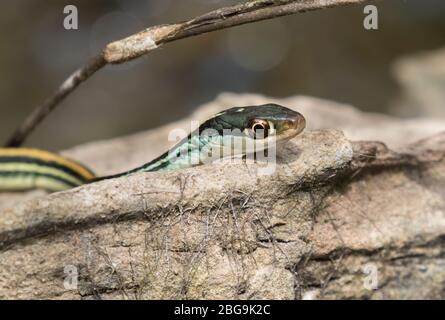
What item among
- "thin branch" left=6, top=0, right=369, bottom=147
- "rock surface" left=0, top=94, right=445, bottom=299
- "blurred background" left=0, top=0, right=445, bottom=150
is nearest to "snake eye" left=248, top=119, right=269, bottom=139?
"rock surface" left=0, top=94, right=445, bottom=299

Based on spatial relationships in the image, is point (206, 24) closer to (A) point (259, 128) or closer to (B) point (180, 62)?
(A) point (259, 128)

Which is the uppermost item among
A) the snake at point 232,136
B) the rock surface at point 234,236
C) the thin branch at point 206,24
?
the thin branch at point 206,24

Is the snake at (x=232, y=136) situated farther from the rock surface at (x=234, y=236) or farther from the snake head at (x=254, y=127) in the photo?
the rock surface at (x=234, y=236)

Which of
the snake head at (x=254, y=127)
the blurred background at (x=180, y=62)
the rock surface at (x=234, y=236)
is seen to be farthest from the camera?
the blurred background at (x=180, y=62)

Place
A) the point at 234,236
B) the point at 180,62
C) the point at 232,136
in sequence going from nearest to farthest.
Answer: the point at 234,236, the point at 232,136, the point at 180,62

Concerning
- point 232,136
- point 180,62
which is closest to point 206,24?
point 232,136

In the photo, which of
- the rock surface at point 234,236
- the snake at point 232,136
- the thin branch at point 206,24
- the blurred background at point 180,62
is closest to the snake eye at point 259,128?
the snake at point 232,136
